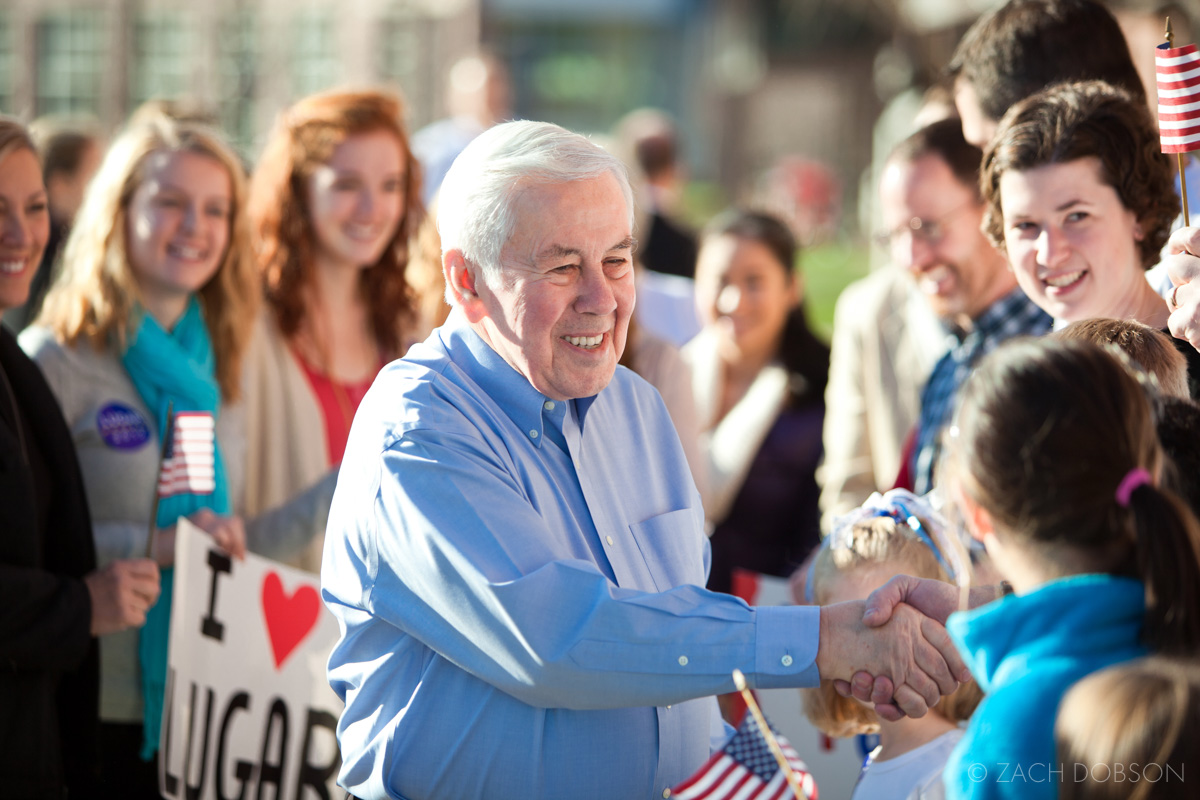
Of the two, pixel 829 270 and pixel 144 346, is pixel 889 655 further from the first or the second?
pixel 829 270

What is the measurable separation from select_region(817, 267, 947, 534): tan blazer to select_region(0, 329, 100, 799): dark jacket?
2412mm

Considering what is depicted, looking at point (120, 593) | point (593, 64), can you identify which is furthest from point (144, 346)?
point (593, 64)

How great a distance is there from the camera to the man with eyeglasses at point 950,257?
11.4ft

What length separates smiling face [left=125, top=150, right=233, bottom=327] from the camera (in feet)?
12.3

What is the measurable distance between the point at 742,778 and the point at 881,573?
0.65m

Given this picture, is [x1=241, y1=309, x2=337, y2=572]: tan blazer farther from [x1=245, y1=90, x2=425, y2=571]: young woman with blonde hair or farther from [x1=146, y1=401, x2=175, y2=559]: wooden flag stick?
[x1=146, y1=401, x2=175, y2=559]: wooden flag stick

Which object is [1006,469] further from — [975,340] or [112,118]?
[112,118]

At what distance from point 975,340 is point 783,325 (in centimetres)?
166

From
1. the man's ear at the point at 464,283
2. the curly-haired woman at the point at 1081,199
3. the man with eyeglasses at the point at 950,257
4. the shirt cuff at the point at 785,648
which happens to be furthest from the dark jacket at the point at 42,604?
the curly-haired woman at the point at 1081,199

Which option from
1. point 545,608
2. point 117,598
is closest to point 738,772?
point 545,608

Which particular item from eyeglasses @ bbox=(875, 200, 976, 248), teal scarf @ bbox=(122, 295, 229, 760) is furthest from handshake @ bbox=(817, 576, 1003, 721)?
teal scarf @ bbox=(122, 295, 229, 760)

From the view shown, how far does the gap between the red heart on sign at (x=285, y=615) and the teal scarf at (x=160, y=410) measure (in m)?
0.30

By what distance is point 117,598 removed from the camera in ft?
10.0

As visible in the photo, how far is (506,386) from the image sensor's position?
2316mm
